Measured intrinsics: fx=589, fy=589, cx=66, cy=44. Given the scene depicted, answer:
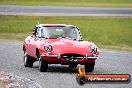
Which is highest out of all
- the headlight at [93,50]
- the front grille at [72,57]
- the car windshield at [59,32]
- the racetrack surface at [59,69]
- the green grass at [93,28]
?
the car windshield at [59,32]

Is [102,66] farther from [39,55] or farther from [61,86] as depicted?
[61,86]

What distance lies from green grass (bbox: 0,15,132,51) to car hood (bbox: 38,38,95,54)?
11.1 metres

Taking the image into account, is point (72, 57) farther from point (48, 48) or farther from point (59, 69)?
point (59, 69)

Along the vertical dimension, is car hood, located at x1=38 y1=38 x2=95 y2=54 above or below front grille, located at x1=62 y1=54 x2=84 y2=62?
above

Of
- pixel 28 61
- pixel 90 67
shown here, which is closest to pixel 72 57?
pixel 90 67

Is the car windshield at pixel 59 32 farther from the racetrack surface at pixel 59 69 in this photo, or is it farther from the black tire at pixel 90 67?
the black tire at pixel 90 67

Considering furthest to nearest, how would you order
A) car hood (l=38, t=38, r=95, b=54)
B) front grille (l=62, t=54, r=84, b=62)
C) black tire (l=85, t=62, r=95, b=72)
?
black tire (l=85, t=62, r=95, b=72), car hood (l=38, t=38, r=95, b=54), front grille (l=62, t=54, r=84, b=62)

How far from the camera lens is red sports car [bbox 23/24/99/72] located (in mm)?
14836

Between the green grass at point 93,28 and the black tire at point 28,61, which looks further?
the green grass at point 93,28

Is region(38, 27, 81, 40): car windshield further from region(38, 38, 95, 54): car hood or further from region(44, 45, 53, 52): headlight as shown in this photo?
region(44, 45, 53, 52): headlight

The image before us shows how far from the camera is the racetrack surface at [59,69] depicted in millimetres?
12277

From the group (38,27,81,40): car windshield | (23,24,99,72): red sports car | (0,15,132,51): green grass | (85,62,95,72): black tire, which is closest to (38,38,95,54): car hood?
(23,24,99,72): red sports car

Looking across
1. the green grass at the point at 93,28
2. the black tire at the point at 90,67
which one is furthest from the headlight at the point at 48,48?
the green grass at the point at 93,28

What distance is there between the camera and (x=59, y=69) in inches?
647
